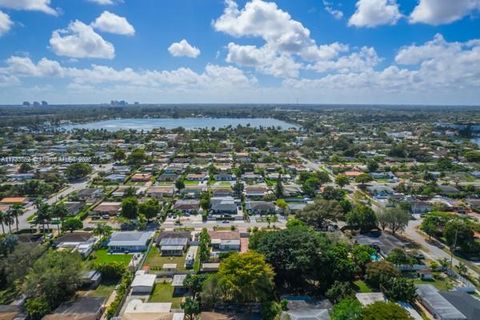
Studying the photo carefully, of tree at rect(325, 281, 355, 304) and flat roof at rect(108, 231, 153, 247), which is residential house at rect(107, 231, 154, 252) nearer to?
flat roof at rect(108, 231, 153, 247)

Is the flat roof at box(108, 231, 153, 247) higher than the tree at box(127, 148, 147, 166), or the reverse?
the tree at box(127, 148, 147, 166)

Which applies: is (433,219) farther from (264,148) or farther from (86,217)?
(264,148)

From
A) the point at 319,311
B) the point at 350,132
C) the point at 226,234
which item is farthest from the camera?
the point at 350,132

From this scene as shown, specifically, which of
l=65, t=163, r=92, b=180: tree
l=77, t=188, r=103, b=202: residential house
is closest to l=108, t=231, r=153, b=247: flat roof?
l=77, t=188, r=103, b=202: residential house

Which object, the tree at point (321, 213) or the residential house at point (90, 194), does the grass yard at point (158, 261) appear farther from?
the residential house at point (90, 194)

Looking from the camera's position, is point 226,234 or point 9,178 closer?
point 226,234

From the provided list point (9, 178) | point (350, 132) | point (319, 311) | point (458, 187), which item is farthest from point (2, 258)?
point (350, 132)
